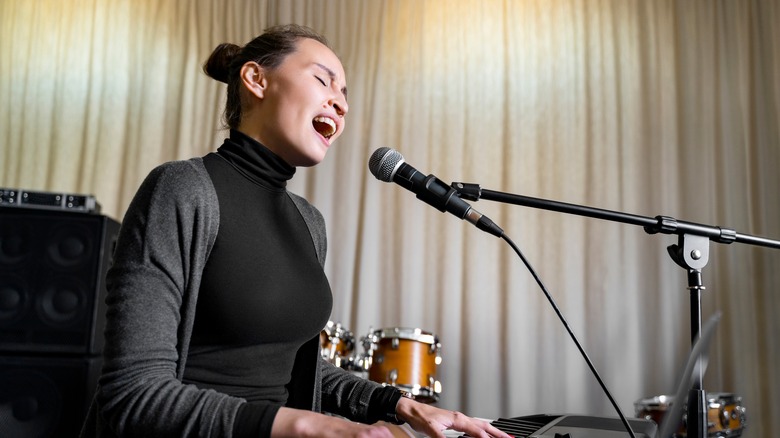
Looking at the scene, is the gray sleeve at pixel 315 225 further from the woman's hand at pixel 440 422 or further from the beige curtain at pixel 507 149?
the beige curtain at pixel 507 149

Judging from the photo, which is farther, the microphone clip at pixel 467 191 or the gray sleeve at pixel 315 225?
the gray sleeve at pixel 315 225

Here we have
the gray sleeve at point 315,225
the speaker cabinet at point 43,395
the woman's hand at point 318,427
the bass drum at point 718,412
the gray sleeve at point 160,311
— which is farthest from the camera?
the bass drum at point 718,412

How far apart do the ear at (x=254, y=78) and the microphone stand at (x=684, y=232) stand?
452mm

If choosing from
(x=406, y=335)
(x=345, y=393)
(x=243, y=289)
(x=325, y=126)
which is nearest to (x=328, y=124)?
(x=325, y=126)

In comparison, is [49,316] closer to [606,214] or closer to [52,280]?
[52,280]

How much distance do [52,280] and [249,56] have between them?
1714mm

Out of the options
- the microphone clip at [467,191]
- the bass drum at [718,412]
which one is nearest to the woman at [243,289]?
the microphone clip at [467,191]

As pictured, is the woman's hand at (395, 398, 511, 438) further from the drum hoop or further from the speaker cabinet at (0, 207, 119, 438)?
the speaker cabinet at (0, 207, 119, 438)

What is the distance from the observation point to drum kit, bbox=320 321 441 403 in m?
3.00

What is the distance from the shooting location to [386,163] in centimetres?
128

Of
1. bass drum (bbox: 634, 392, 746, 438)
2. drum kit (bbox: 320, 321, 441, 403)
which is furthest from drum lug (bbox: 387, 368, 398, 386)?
bass drum (bbox: 634, 392, 746, 438)

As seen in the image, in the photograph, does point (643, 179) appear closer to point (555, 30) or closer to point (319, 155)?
point (555, 30)

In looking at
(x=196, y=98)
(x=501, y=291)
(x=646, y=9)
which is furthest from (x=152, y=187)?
(x=646, y=9)

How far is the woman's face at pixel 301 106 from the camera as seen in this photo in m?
1.37
